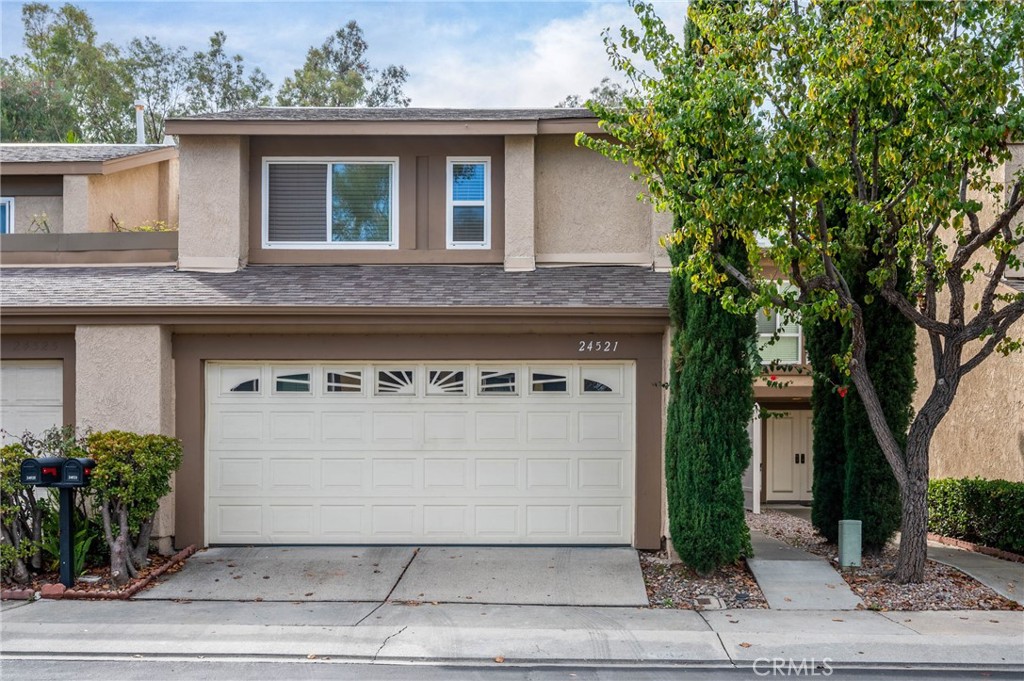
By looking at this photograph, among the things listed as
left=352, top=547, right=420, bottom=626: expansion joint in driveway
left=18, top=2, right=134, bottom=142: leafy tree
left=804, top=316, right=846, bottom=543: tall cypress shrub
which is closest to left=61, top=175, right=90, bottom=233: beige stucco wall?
left=352, top=547, right=420, bottom=626: expansion joint in driveway

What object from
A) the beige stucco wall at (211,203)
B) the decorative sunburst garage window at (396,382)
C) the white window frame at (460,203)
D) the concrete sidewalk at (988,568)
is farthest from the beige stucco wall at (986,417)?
the beige stucco wall at (211,203)

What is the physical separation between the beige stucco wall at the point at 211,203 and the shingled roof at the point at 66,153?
4001 millimetres

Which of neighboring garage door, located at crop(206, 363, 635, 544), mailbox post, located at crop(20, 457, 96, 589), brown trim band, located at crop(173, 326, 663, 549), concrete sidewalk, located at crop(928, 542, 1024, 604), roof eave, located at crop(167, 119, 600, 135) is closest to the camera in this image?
mailbox post, located at crop(20, 457, 96, 589)

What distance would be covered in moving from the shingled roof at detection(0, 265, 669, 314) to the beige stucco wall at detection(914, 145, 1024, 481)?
5.21 metres

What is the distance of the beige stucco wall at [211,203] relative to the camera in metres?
11.9

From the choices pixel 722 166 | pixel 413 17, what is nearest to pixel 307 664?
pixel 722 166

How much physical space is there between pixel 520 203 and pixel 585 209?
0.90m

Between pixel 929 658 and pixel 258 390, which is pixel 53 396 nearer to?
pixel 258 390

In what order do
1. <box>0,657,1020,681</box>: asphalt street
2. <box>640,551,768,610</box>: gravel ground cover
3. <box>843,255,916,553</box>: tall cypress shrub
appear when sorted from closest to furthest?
<box>0,657,1020,681</box>: asphalt street, <box>640,551,768,610</box>: gravel ground cover, <box>843,255,916,553</box>: tall cypress shrub

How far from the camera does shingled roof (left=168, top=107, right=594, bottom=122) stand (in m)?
11.8

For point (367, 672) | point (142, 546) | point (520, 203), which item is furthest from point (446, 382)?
point (367, 672)

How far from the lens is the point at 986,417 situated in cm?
1290

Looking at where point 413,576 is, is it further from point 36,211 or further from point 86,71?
point 86,71

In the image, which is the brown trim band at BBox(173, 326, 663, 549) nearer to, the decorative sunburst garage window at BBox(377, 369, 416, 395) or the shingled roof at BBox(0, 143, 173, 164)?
the decorative sunburst garage window at BBox(377, 369, 416, 395)
